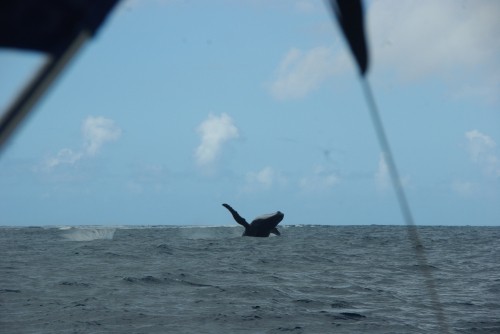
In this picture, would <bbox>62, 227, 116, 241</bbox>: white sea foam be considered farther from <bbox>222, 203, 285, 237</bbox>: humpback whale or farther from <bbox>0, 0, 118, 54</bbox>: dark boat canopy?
<bbox>0, 0, 118, 54</bbox>: dark boat canopy

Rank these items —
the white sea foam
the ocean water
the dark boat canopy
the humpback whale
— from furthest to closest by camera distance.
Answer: the white sea foam < the humpback whale < the ocean water < the dark boat canopy

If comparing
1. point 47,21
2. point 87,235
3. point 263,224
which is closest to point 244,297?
point 47,21

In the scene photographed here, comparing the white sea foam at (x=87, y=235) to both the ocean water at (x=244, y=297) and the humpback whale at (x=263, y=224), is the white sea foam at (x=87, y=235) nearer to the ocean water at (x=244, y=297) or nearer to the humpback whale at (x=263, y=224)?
the humpback whale at (x=263, y=224)

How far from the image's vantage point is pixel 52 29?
233 cm

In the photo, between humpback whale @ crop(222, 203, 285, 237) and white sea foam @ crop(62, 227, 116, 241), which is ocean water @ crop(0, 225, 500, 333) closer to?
humpback whale @ crop(222, 203, 285, 237)

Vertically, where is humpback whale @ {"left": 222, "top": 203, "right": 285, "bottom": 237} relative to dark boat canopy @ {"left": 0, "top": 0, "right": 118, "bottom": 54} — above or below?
above

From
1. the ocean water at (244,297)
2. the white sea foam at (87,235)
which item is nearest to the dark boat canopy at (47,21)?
the ocean water at (244,297)

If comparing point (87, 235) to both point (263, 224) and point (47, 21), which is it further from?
point (47, 21)

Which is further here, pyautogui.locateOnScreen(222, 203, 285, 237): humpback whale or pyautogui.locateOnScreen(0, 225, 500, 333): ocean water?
pyautogui.locateOnScreen(222, 203, 285, 237): humpback whale

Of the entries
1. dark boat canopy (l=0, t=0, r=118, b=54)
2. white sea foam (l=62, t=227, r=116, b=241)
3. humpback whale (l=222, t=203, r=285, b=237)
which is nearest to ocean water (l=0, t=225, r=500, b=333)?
dark boat canopy (l=0, t=0, r=118, b=54)

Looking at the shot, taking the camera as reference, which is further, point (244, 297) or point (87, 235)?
point (87, 235)

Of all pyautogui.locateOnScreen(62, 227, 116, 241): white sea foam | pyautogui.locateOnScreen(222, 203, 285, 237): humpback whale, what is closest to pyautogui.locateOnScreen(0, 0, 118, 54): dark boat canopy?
pyautogui.locateOnScreen(222, 203, 285, 237): humpback whale

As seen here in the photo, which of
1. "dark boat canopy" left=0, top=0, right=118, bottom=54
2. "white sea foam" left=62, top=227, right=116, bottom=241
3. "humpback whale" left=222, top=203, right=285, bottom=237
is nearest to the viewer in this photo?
"dark boat canopy" left=0, top=0, right=118, bottom=54

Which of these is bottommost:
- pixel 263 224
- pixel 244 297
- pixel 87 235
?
pixel 244 297
